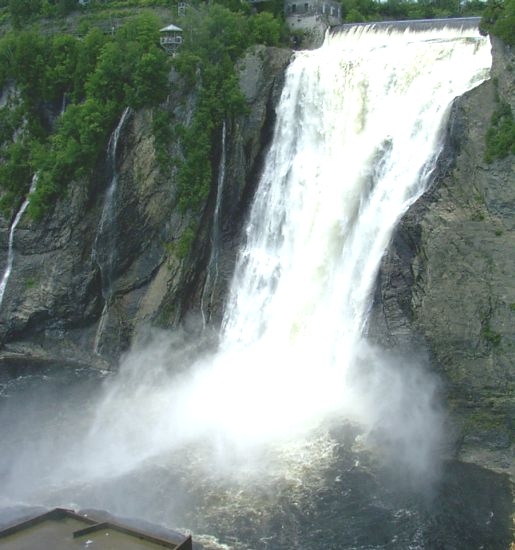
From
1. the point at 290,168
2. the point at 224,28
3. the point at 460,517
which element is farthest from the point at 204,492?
the point at 224,28

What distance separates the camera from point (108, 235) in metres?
36.2

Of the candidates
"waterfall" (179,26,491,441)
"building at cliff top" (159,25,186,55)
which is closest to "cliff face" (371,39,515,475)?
"waterfall" (179,26,491,441)

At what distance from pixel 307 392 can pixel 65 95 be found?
21.5 m

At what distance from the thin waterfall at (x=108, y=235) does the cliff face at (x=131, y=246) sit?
48 mm

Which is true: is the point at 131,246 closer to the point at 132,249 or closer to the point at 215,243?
the point at 132,249

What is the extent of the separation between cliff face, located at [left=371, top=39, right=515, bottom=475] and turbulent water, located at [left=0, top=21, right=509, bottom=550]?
1021 mm

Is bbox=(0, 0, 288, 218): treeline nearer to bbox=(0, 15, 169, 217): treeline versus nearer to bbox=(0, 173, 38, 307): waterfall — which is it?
bbox=(0, 15, 169, 217): treeline

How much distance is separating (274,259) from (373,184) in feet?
20.4

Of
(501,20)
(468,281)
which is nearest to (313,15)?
(501,20)

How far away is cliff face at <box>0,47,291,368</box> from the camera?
1403 inches

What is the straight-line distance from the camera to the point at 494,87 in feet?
90.0

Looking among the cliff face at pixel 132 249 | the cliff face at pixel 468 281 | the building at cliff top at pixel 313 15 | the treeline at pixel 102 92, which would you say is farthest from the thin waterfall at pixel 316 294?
the building at cliff top at pixel 313 15

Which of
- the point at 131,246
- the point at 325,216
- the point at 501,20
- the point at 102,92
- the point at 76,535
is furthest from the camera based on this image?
the point at 102,92

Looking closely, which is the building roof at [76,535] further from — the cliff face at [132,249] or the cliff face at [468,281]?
the cliff face at [132,249]
